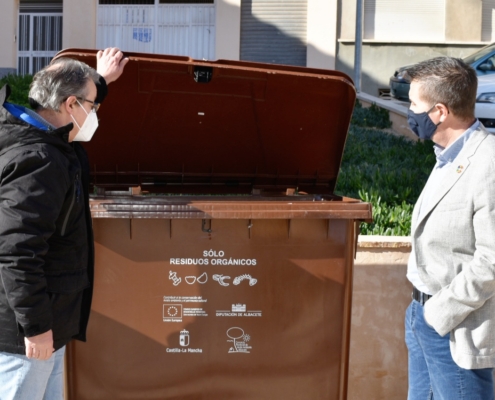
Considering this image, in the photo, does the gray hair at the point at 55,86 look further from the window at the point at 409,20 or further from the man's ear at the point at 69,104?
the window at the point at 409,20

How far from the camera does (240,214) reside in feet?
10.7

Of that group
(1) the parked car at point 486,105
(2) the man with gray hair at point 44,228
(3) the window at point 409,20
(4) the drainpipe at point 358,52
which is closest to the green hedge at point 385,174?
(1) the parked car at point 486,105

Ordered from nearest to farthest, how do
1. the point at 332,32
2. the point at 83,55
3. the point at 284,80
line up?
the point at 83,55, the point at 284,80, the point at 332,32

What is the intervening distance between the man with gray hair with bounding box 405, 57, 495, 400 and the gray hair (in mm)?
1307

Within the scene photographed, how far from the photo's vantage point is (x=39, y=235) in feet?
7.75

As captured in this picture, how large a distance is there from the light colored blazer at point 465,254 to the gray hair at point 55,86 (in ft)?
4.63

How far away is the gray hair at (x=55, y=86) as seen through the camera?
2.58 m

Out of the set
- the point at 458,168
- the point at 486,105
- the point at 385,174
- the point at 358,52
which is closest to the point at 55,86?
the point at 458,168

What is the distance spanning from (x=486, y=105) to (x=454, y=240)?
776 centimetres

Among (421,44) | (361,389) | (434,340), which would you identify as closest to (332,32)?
(421,44)

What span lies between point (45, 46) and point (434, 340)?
19.6 m

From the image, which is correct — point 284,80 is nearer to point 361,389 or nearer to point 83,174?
point 83,174

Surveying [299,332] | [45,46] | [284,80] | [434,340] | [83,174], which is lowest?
[299,332]

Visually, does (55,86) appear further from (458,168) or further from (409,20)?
(409,20)
